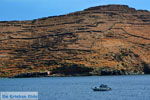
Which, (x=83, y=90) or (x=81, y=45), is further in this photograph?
(x=81, y=45)

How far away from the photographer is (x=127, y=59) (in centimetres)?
15462

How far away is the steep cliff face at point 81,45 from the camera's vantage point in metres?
154

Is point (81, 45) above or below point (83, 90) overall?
above

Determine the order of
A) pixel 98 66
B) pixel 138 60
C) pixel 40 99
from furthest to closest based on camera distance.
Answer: pixel 138 60 < pixel 98 66 < pixel 40 99

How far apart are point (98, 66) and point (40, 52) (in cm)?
3050

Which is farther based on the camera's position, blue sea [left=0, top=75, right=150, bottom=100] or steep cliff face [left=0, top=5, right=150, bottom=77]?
steep cliff face [left=0, top=5, right=150, bottom=77]

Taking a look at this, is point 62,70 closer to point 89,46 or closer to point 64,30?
point 89,46

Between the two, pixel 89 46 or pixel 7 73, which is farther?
pixel 89 46

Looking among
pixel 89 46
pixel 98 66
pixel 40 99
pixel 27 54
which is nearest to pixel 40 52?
pixel 27 54

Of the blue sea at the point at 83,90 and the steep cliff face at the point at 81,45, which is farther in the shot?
the steep cliff face at the point at 81,45

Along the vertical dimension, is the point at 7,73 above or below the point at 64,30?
below

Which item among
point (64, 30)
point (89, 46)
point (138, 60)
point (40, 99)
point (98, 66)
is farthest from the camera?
point (64, 30)

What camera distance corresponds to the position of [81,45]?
166625mm

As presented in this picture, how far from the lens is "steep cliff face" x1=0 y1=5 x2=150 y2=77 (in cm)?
15388
